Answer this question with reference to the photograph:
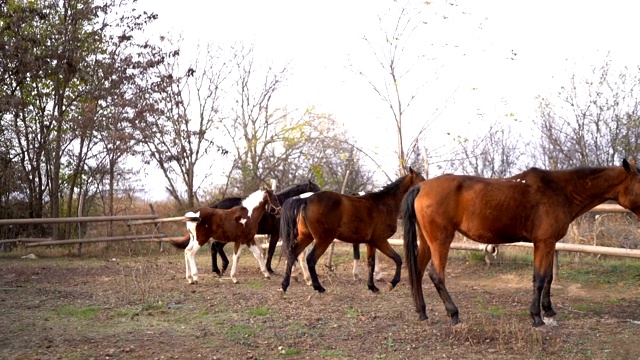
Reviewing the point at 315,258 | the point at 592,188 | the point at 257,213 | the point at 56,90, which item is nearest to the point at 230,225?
the point at 257,213

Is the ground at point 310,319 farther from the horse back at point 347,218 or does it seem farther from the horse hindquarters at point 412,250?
the horse back at point 347,218

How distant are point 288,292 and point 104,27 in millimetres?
14234

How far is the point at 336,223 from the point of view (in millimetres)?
9086

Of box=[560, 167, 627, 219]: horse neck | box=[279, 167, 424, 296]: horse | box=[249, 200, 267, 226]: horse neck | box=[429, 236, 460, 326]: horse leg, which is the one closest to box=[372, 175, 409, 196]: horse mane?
box=[279, 167, 424, 296]: horse

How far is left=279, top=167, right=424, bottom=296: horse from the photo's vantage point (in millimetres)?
9039

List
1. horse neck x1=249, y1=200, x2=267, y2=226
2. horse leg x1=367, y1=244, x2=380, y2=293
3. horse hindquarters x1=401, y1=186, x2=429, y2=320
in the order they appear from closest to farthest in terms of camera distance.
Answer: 1. horse hindquarters x1=401, y1=186, x2=429, y2=320
2. horse leg x1=367, y1=244, x2=380, y2=293
3. horse neck x1=249, y1=200, x2=267, y2=226

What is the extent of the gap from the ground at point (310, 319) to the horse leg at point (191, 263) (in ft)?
0.76

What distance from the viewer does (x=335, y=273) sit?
1171cm

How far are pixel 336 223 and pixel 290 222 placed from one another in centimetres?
70

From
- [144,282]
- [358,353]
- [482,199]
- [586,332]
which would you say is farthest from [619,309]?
[144,282]

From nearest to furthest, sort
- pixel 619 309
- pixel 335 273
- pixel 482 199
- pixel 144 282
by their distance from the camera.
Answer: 1. pixel 482 199
2. pixel 619 309
3. pixel 144 282
4. pixel 335 273

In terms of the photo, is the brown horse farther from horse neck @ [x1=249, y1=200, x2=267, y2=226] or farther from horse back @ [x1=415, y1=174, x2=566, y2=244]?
horse neck @ [x1=249, y1=200, x2=267, y2=226]

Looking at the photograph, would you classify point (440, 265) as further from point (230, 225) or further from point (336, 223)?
point (230, 225)

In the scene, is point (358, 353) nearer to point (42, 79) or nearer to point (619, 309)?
point (619, 309)
